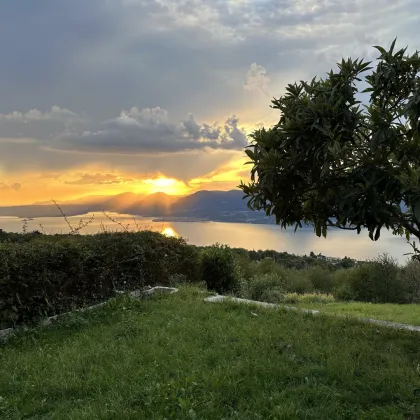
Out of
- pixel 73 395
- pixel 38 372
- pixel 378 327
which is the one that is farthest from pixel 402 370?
pixel 38 372

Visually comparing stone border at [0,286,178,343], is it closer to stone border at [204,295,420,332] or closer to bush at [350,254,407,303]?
stone border at [204,295,420,332]

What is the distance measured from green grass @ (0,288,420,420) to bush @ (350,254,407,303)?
36.0ft

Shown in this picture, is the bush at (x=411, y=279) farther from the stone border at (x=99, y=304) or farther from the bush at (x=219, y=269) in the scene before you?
the stone border at (x=99, y=304)

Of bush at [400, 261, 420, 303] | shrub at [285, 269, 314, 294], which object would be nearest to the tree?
bush at [400, 261, 420, 303]

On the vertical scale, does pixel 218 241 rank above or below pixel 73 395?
above

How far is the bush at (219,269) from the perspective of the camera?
1130cm

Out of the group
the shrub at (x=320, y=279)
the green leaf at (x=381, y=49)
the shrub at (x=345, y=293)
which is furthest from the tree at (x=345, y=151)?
the shrub at (x=320, y=279)

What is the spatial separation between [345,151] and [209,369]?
107 inches

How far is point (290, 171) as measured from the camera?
15.6 feet

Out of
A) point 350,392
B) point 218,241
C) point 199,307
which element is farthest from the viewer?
point 218,241

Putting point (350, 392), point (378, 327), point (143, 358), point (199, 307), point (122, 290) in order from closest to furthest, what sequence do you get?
point (350, 392)
point (143, 358)
point (378, 327)
point (199, 307)
point (122, 290)

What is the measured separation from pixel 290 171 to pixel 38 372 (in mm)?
3385

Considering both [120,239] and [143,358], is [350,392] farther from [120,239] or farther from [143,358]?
[120,239]

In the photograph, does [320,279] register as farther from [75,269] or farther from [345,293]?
[75,269]
